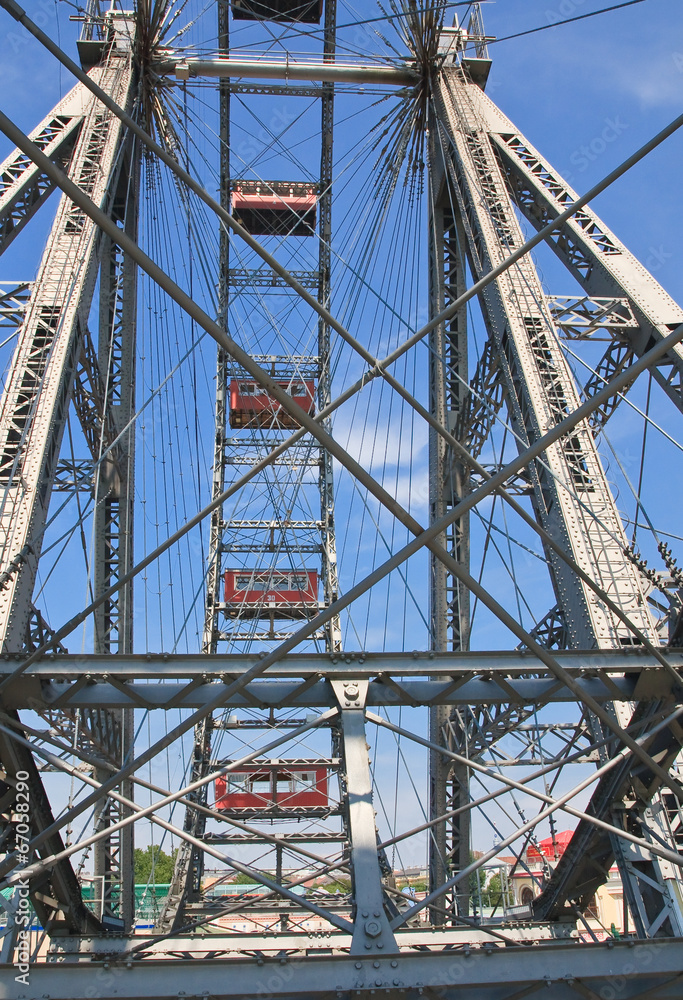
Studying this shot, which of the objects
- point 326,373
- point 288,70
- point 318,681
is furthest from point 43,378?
point 326,373

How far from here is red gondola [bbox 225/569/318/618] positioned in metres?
29.3

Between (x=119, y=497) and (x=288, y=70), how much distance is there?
379 inches

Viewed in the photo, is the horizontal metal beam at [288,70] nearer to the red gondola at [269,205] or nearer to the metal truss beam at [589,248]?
the metal truss beam at [589,248]

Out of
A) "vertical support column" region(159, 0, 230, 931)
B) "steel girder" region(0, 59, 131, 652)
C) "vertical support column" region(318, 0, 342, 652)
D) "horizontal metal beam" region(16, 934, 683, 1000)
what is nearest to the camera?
"horizontal metal beam" region(16, 934, 683, 1000)

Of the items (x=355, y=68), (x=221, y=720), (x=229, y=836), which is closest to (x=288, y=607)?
(x=221, y=720)

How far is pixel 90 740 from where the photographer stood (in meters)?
11.8

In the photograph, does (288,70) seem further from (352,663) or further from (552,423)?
(352,663)

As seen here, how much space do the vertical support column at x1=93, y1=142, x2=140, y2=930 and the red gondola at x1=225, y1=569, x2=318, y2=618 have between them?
13198 mm

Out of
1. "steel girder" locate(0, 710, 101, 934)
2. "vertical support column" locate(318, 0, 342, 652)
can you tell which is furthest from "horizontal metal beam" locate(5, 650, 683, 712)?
"vertical support column" locate(318, 0, 342, 652)

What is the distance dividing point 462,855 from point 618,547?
30.2 feet

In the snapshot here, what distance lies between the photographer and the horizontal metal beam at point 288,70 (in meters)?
17.4

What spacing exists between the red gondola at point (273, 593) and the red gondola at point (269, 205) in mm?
11441

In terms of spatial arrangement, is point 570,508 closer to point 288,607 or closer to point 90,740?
point 90,740

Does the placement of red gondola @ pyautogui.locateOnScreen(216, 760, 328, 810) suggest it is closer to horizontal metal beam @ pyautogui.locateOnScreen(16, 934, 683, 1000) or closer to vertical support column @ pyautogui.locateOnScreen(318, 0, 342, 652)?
vertical support column @ pyautogui.locateOnScreen(318, 0, 342, 652)
